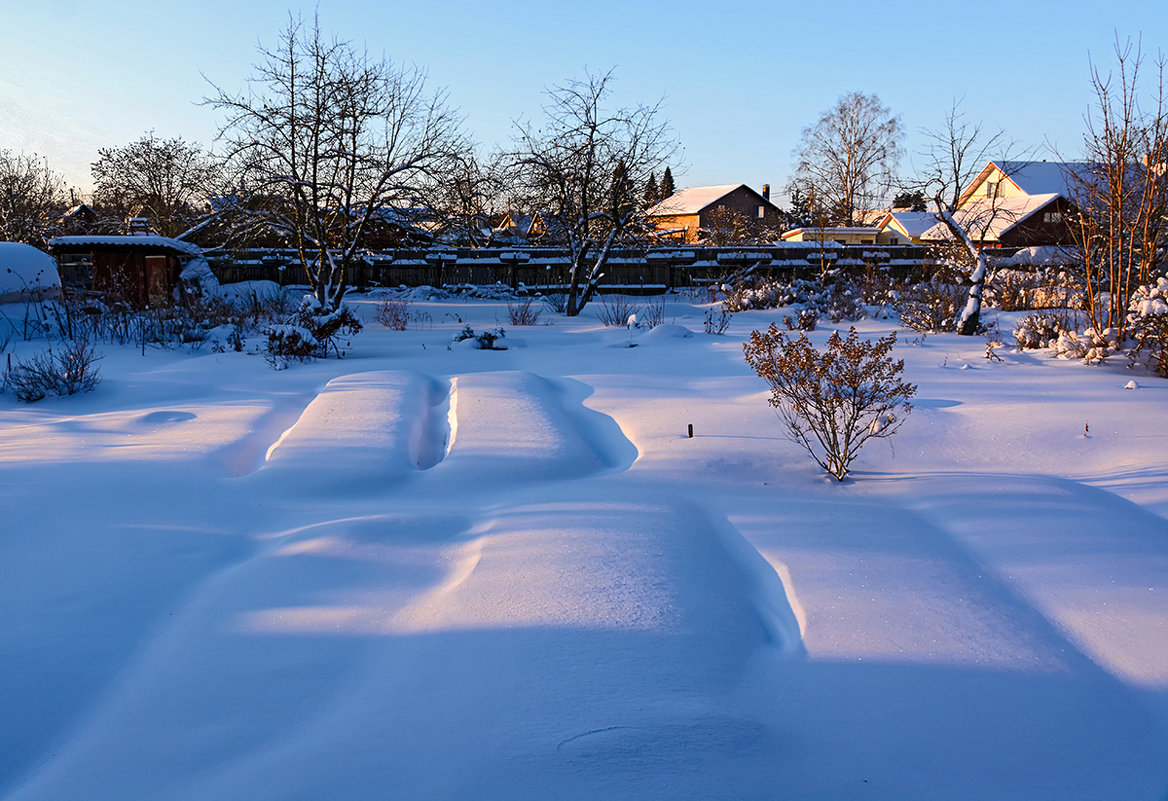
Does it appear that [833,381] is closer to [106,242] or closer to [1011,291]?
[1011,291]

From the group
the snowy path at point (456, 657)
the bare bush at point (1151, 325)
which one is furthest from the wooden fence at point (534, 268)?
the snowy path at point (456, 657)

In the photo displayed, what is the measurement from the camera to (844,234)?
5000 cm

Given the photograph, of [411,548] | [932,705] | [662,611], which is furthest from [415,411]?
[932,705]

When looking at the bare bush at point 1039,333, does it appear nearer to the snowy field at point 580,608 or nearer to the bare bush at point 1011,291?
the bare bush at point 1011,291

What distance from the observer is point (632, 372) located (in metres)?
9.10

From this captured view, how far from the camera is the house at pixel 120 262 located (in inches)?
575

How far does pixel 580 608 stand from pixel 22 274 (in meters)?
11.4

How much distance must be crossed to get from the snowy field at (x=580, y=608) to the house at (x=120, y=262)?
960 cm

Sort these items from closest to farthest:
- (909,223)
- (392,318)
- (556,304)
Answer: (392,318)
(556,304)
(909,223)

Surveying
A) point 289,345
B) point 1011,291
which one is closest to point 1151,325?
point 1011,291

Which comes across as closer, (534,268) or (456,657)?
(456,657)

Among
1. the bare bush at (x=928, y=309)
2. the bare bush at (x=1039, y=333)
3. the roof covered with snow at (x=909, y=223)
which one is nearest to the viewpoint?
the bare bush at (x=1039, y=333)

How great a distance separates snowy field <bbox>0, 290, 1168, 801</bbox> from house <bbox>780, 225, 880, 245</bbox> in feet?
136

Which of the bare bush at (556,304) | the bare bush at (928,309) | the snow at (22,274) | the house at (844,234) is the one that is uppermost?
the house at (844,234)
